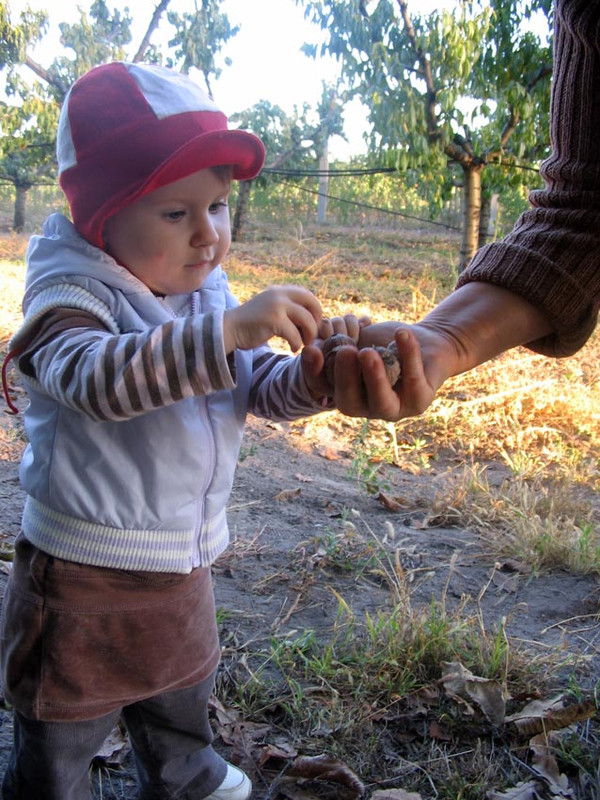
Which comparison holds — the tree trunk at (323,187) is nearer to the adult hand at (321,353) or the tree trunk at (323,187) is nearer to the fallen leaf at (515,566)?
the fallen leaf at (515,566)

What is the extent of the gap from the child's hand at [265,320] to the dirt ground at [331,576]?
1023mm

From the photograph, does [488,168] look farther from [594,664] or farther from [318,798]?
[318,798]

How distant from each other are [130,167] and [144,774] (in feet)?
3.81

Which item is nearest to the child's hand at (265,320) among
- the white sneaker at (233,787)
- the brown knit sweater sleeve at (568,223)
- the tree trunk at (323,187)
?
the brown knit sweater sleeve at (568,223)

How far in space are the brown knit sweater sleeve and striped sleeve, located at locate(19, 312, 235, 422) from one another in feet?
2.63

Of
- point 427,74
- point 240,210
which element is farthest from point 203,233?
point 240,210

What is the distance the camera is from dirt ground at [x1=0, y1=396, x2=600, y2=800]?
6.60ft

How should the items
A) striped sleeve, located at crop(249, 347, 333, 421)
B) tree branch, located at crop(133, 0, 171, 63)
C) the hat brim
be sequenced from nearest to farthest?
the hat brim
striped sleeve, located at crop(249, 347, 333, 421)
tree branch, located at crop(133, 0, 171, 63)

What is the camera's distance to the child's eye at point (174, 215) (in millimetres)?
1277

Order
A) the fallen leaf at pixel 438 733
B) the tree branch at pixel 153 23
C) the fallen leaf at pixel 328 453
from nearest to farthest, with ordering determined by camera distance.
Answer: the fallen leaf at pixel 438 733
the fallen leaf at pixel 328 453
the tree branch at pixel 153 23

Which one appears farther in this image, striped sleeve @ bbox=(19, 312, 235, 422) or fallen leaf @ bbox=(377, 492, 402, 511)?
fallen leaf @ bbox=(377, 492, 402, 511)

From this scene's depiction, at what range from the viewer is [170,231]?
128cm

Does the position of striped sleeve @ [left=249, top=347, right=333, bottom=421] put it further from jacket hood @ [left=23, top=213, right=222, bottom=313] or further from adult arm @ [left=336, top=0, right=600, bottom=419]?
jacket hood @ [left=23, top=213, right=222, bottom=313]

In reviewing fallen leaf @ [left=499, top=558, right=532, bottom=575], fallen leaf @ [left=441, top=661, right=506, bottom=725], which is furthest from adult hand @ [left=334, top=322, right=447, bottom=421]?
fallen leaf @ [left=499, top=558, right=532, bottom=575]
